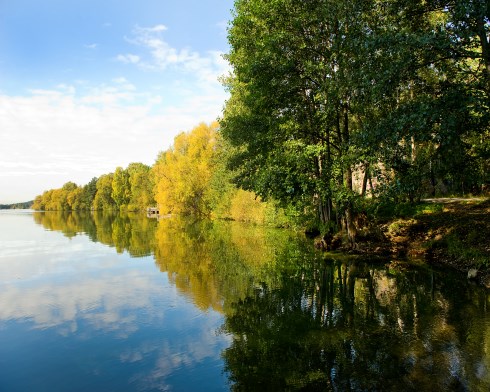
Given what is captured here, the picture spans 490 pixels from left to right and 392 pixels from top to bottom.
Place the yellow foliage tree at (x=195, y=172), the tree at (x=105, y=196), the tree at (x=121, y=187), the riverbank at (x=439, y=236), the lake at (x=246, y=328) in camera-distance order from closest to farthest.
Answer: the lake at (x=246, y=328)
the riverbank at (x=439, y=236)
the yellow foliage tree at (x=195, y=172)
the tree at (x=121, y=187)
the tree at (x=105, y=196)

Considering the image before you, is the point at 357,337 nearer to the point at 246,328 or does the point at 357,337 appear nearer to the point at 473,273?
the point at 246,328

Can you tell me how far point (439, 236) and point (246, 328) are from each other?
46.9 ft

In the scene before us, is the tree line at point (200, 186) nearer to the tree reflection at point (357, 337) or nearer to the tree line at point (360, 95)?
the tree line at point (360, 95)

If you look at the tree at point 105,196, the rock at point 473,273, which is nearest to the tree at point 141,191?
the tree at point 105,196

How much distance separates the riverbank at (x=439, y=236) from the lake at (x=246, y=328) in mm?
1476

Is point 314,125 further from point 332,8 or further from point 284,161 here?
point 332,8

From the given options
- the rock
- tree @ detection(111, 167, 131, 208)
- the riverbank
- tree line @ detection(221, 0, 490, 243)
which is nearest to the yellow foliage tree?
tree line @ detection(221, 0, 490, 243)

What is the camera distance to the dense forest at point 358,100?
12.6 m

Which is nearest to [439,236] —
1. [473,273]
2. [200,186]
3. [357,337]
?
[473,273]

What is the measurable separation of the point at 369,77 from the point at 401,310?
8192 millimetres

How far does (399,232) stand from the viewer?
74.6ft

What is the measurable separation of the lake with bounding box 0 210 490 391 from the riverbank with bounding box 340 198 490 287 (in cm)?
148

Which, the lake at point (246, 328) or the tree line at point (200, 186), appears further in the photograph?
the tree line at point (200, 186)

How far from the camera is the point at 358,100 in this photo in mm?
18031
